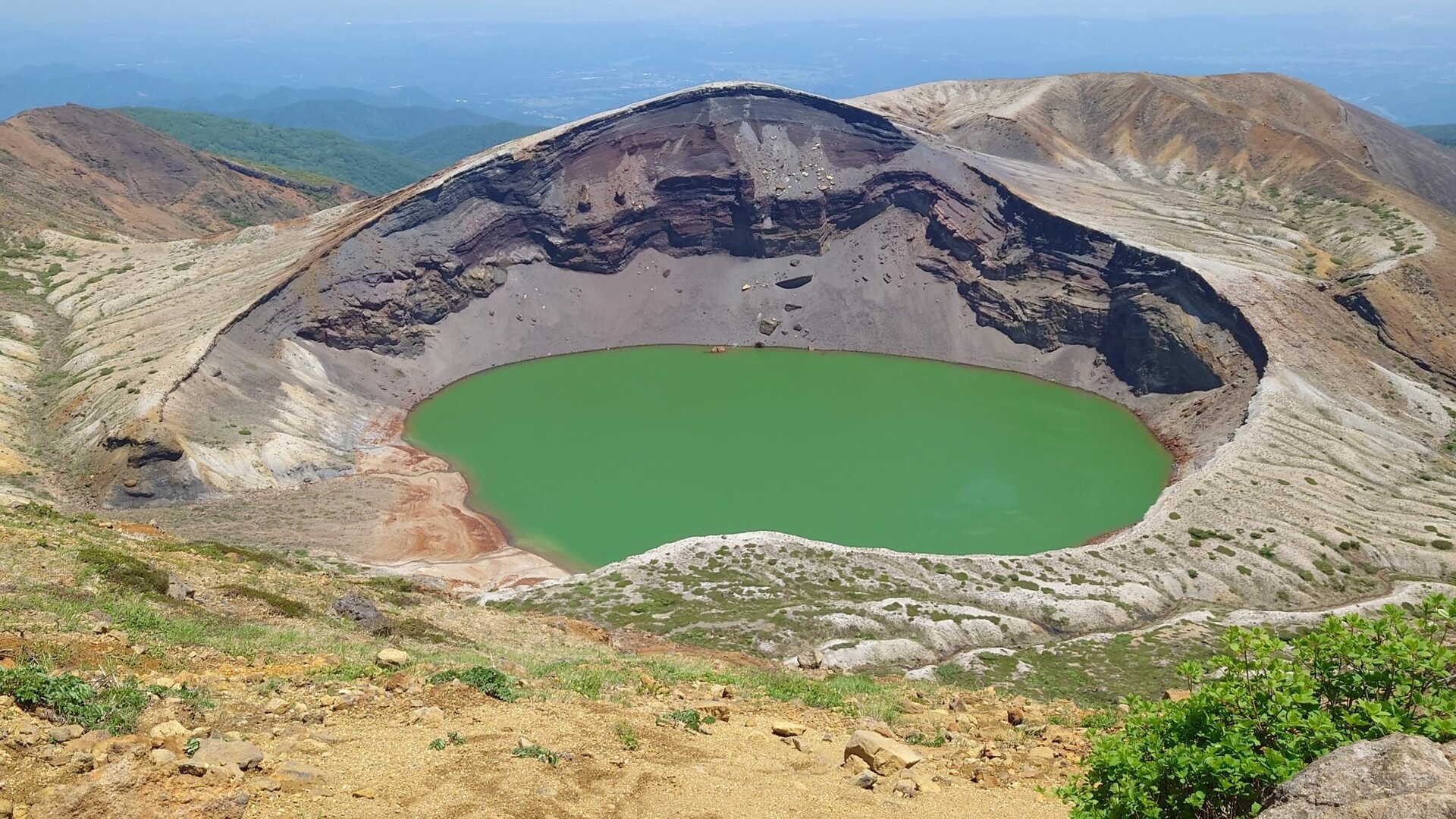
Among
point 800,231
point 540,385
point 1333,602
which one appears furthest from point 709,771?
point 800,231

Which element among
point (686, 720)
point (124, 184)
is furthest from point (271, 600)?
point (124, 184)

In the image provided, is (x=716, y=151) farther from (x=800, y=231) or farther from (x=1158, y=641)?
(x=1158, y=641)

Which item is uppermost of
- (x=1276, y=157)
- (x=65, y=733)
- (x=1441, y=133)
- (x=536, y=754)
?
(x=1441, y=133)

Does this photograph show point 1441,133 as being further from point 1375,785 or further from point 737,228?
point 1375,785

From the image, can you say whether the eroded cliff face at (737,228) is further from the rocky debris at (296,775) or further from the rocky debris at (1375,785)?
the rocky debris at (1375,785)

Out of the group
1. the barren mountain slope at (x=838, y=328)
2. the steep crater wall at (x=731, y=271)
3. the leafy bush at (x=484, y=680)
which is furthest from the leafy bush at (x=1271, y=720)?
the steep crater wall at (x=731, y=271)

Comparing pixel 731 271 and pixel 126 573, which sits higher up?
pixel 126 573

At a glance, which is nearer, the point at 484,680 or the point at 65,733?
the point at 65,733

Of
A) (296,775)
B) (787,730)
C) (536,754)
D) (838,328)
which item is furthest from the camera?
(838,328)
